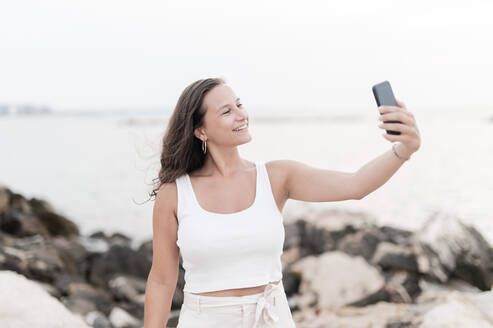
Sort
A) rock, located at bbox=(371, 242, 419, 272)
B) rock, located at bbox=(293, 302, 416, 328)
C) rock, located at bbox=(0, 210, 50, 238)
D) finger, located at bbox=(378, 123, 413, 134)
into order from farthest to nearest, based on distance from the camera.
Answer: rock, located at bbox=(0, 210, 50, 238) < rock, located at bbox=(371, 242, 419, 272) < rock, located at bbox=(293, 302, 416, 328) < finger, located at bbox=(378, 123, 413, 134)

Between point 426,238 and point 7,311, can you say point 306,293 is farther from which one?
point 7,311

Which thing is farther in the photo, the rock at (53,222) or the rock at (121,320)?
the rock at (53,222)

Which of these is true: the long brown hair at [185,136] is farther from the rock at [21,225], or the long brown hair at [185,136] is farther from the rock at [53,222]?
the rock at [53,222]

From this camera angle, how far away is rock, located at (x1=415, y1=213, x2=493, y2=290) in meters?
7.43

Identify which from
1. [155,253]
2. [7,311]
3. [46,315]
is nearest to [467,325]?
[155,253]

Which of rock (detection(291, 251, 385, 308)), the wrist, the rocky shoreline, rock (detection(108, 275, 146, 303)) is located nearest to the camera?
the wrist

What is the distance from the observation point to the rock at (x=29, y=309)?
3.30 m

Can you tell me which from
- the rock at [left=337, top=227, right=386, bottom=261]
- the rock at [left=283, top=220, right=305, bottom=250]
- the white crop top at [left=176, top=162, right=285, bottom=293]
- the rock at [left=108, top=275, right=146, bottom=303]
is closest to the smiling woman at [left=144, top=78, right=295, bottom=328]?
the white crop top at [left=176, top=162, right=285, bottom=293]

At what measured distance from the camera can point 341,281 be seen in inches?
265

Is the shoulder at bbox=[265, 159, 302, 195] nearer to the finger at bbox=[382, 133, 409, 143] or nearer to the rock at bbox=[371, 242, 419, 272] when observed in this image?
the finger at bbox=[382, 133, 409, 143]

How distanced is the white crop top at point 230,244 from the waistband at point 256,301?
0.04 m

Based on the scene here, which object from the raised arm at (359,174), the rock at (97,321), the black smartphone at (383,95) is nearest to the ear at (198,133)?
the raised arm at (359,174)

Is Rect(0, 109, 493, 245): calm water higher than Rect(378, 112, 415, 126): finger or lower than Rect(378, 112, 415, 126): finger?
lower

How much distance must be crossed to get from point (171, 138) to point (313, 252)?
7.08 meters
